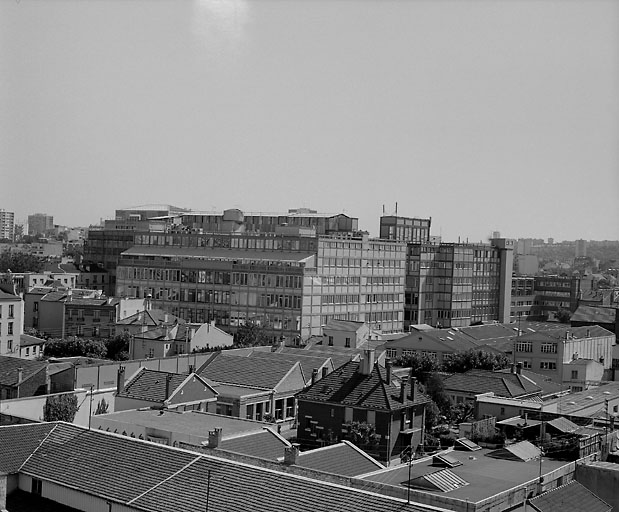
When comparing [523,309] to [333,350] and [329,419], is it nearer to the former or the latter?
[333,350]

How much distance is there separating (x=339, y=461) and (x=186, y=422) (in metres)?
5.19

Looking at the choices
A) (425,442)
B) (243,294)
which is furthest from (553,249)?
(425,442)

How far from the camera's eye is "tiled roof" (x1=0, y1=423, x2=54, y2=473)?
1461 centimetres

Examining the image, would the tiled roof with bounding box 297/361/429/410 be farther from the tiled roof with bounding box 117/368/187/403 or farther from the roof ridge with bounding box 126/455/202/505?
the roof ridge with bounding box 126/455/202/505

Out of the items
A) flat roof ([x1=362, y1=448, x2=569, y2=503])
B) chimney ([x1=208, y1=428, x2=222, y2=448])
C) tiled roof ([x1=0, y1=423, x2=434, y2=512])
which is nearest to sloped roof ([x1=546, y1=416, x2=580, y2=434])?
flat roof ([x1=362, y1=448, x2=569, y2=503])

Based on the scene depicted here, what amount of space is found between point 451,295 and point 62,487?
1957 inches

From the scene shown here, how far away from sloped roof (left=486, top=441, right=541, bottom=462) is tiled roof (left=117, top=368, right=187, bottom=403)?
952cm

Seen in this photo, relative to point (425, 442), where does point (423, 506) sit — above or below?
above

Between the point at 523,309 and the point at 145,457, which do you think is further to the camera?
the point at 523,309

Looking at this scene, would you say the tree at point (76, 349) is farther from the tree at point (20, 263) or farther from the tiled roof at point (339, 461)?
the tree at point (20, 263)

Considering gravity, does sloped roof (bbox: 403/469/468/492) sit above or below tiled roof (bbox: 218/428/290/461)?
above

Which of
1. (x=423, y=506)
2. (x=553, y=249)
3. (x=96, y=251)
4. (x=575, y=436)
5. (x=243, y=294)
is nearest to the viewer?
(x=423, y=506)

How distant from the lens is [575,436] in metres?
18.3

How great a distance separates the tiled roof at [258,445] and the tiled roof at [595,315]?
35.1 metres
